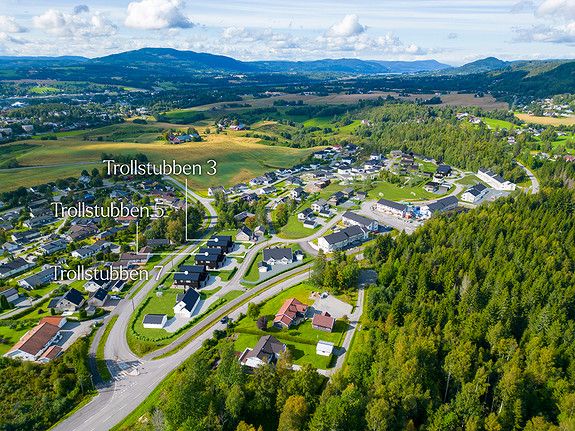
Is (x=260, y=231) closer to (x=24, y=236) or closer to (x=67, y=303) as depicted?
(x=67, y=303)

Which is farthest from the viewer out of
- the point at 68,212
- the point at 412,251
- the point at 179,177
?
the point at 179,177

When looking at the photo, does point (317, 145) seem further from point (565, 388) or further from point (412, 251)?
point (565, 388)

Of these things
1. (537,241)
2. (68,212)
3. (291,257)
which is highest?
(537,241)

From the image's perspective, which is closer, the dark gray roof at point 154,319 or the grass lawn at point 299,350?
the grass lawn at point 299,350

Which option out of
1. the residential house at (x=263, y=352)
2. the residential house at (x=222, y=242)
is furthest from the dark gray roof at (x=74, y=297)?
the residential house at (x=263, y=352)

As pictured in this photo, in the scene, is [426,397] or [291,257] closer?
[426,397]

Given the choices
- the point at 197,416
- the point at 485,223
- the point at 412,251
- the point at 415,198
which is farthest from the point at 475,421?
the point at 415,198

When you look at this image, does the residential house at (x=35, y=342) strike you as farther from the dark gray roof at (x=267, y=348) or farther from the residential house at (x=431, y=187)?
A: the residential house at (x=431, y=187)
